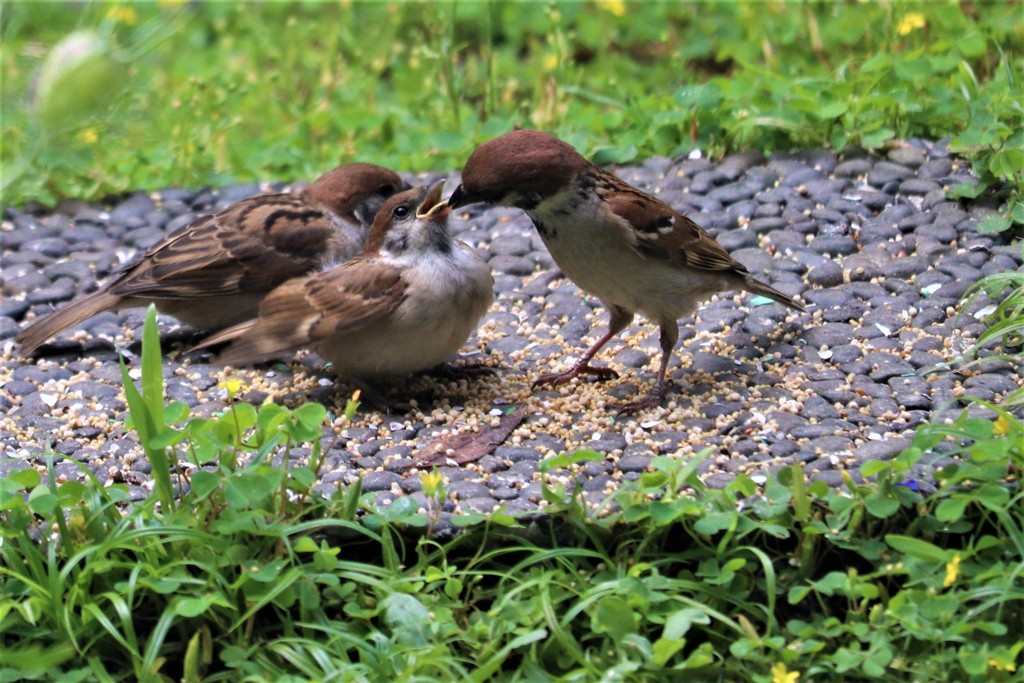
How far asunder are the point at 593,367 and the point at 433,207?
859mm

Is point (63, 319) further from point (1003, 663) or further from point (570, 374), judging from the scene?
point (1003, 663)

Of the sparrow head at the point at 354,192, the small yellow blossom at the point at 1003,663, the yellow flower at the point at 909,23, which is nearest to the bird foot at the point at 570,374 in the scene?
the sparrow head at the point at 354,192

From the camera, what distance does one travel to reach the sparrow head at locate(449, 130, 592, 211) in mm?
4336

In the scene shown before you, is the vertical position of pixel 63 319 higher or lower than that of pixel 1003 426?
lower

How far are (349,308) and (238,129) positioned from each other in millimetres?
3608

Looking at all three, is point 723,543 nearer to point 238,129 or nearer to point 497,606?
point 497,606

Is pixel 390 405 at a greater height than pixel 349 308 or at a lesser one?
lesser

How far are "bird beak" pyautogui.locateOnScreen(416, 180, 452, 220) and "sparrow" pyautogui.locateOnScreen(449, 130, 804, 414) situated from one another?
0.07 meters

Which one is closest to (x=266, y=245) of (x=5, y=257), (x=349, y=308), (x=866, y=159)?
(x=349, y=308)

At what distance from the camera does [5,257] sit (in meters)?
5.93

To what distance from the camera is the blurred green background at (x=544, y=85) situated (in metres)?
5.87

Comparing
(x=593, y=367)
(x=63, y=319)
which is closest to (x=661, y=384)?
(x=593, y=367)

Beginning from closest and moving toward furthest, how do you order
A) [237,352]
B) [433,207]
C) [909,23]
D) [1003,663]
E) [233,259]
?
1. [1003,663]
2. [237,352]
3. [433,207]
4. [233,259]
5. [909,23]

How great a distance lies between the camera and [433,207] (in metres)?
4.54
